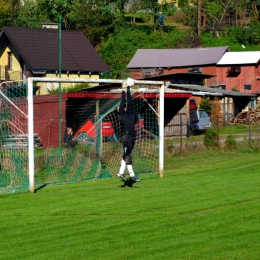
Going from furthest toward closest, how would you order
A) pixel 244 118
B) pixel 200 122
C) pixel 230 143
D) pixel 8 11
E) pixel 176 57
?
pixel 8 11, pixel 176 57, pixel 244 118, pixel 200 122, pixel 230 143

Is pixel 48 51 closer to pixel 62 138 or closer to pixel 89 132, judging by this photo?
pixel 62 138

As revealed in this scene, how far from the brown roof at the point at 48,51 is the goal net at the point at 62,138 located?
985 inches

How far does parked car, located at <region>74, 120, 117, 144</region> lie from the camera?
19.5m

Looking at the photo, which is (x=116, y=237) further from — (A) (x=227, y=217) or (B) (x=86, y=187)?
(B) (x=86, y=187)

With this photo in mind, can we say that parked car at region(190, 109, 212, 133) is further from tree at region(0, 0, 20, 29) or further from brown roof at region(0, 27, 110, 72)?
tree at region(0, 0, 20, 29)

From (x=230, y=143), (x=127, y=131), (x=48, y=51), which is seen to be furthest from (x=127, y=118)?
(x=48, y=51)

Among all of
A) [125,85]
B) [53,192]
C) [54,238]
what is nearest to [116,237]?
[54,238]

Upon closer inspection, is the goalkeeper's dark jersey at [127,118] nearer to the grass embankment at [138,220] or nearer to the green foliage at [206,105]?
the grass embankment at [138,220]

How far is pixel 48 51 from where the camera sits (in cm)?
4856

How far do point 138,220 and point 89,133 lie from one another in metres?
8.27

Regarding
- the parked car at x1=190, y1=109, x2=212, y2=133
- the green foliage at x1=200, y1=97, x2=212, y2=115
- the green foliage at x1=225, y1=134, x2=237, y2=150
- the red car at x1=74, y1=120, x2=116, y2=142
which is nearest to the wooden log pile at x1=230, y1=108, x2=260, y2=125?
the green foliage at x1=200, y1=97, x2=212, y2=115

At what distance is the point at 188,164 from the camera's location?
22.4 meters

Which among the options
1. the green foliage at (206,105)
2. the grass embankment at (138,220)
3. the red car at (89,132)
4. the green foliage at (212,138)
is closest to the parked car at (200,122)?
the green foliage at (206,105)

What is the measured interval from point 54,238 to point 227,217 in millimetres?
3192
